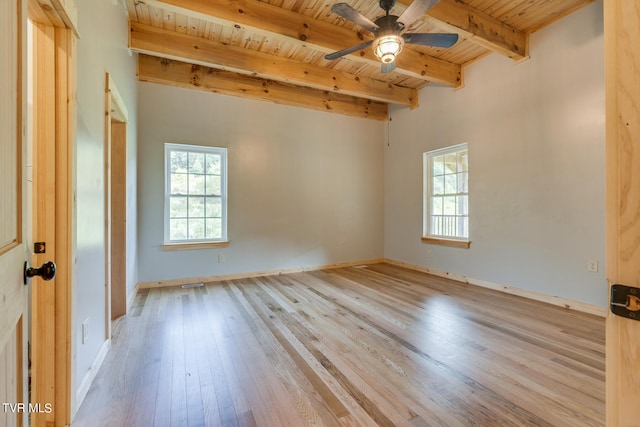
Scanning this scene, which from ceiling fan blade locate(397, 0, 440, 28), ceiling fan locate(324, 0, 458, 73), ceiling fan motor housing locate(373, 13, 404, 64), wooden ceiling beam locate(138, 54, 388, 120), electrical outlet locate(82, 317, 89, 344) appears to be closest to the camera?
electrical outlet locate(82, 317, 89, 344)

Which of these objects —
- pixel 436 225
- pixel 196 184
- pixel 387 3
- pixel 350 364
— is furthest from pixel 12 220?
pixel 436 225

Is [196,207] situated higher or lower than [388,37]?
lower

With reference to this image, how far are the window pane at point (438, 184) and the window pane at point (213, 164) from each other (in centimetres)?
350

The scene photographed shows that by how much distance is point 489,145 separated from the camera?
12.7 ft

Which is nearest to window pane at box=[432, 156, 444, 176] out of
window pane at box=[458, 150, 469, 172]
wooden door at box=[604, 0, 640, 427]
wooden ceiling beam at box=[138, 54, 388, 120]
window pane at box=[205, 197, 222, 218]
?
window pane at box=[458, 150, 469, 172]

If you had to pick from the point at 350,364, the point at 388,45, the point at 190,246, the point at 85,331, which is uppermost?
the point at 388,45

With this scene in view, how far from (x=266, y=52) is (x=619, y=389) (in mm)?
4405

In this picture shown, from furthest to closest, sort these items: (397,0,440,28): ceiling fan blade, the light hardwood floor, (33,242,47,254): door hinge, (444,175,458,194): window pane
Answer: (444,175,458,194): window pane, (397,0,440,28): ceiling fan blade, the light hardwood floor, (33,242,47,254): door hinge

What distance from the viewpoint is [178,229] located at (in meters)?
4.10

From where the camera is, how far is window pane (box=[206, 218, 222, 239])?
429 cm

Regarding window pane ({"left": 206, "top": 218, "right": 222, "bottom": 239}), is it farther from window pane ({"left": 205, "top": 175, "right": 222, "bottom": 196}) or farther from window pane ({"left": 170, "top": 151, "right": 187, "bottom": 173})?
window pane ({"left": 170, "top": 151, "right": 187, "bottom": 173})

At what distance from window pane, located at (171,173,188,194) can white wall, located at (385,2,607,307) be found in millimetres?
3940

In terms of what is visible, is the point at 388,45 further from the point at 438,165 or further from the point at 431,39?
the point at 438,165

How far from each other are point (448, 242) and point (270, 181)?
9.73 ft
